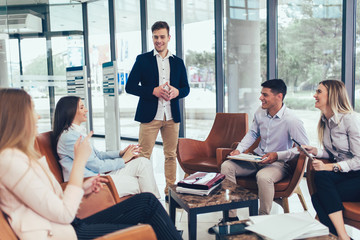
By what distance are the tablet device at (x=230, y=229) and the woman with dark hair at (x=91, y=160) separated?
1.05m

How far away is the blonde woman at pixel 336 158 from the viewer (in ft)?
7.43

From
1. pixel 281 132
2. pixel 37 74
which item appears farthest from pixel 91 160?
pixel 37 74

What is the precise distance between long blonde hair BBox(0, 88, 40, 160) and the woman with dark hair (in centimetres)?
112

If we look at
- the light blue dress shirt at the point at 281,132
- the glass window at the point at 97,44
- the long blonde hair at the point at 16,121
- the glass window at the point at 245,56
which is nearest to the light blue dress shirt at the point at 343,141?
the light blue dress shirt at the point at 281,132

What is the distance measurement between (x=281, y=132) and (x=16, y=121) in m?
2.30

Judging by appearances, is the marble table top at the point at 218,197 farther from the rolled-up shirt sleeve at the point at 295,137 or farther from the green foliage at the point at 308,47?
the green foliage at the point at 308,47

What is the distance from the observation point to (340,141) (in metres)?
2.56

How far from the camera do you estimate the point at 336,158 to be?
264cm

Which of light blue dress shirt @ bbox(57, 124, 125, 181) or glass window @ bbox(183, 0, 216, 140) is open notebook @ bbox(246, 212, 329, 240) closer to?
light blue dress shirt @ bbox(57, 124, 125, 181)

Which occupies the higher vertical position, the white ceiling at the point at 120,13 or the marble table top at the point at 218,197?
the white ceiling at the point at 120,13

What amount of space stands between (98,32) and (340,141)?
6.95 metres

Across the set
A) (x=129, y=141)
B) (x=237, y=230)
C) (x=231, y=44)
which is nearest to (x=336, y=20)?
(x=231, y=44)

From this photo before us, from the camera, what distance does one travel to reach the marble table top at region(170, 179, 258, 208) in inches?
83.7

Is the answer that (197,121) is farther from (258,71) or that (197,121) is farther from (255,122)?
(255,122)
